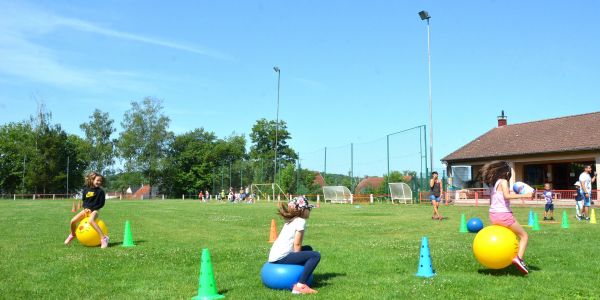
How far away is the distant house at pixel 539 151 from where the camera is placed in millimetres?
37625

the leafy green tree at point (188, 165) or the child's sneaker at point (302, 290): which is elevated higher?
the leafy green tree at point (188, 165)

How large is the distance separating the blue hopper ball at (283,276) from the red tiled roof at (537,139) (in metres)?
34.3

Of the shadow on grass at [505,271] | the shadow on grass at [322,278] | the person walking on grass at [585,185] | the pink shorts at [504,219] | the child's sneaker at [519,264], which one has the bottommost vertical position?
the shadow on grass at [322,278]

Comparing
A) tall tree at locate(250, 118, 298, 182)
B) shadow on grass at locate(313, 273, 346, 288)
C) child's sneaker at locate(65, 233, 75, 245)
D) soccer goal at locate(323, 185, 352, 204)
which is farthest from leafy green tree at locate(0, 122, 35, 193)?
shadow on grass at locate(313, 273, 346, 288)

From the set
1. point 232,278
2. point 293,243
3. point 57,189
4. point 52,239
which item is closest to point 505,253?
point 293,243

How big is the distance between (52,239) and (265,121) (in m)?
85.3

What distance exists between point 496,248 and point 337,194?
37.8m

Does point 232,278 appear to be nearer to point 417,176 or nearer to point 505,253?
point 505,253

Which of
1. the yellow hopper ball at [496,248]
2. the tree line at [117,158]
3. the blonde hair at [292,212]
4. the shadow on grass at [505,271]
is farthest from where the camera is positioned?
the tree line at [117,158]

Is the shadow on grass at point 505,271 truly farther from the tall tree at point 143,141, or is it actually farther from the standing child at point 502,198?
the tall tree at point 143,141

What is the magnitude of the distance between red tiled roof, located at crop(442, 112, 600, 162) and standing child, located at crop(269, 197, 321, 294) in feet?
112

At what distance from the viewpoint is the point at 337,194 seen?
148 ft

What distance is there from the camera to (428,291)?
6625mm

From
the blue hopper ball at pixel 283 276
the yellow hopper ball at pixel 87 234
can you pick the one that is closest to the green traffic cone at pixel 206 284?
the blue hopper ball at pixel 283 276
